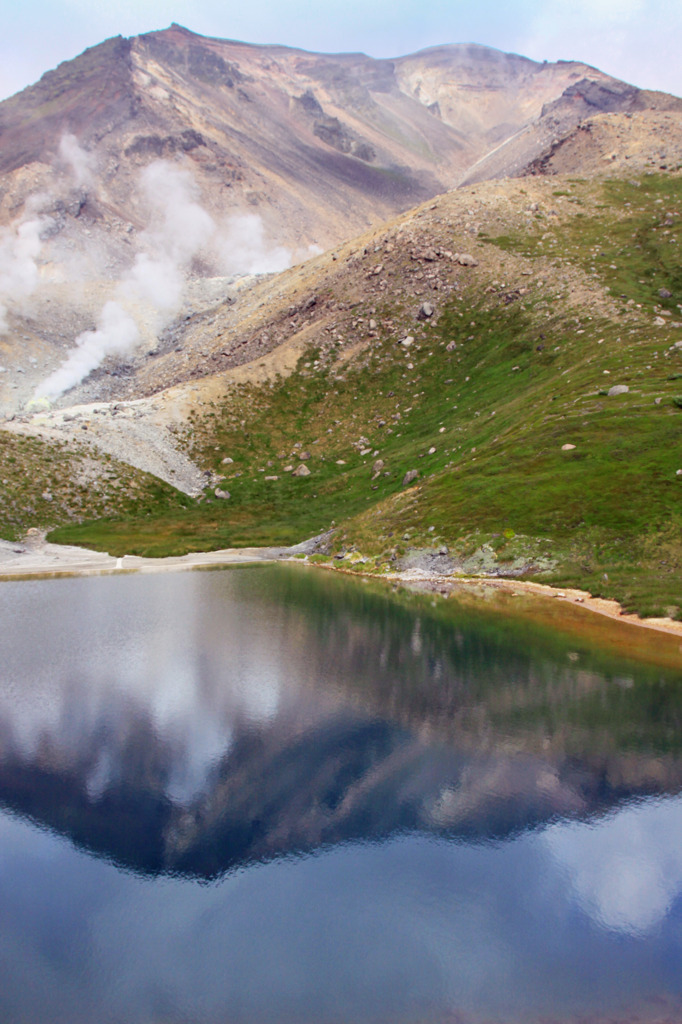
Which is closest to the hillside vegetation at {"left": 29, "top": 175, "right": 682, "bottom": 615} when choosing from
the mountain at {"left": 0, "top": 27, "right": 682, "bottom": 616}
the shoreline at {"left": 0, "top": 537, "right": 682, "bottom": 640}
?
the mountain at {"left": 0, "top": 27, "right": 682, "bottom": 616}

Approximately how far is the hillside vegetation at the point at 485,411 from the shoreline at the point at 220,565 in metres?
1.69

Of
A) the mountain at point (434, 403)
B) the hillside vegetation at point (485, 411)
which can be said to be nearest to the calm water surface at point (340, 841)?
the mountain at point (434, 403)

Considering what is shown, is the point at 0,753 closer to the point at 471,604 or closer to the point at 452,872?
the point at 452,872

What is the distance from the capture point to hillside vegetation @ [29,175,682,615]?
2244 inches

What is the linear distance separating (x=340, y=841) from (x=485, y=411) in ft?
271

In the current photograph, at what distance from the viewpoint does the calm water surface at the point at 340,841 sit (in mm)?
14555

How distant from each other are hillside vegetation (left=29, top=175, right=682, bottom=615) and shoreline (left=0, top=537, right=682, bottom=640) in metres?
1.69

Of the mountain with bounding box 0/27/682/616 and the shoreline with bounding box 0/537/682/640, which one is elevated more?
the mountain with bounding box 0/27/682/616

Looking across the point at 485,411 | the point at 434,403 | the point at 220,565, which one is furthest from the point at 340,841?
the point at 434,403

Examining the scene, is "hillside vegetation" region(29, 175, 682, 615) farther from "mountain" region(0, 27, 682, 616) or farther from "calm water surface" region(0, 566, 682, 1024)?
"calm water surface" region(0, 566, 682, 1024)

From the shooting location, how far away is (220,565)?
2908 inches

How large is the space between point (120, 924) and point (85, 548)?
6803 centimetres

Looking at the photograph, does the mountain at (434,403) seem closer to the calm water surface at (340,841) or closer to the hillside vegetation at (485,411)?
the hillside vegetation at (485,411)

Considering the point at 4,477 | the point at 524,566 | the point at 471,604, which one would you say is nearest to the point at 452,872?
the point at 471,604
